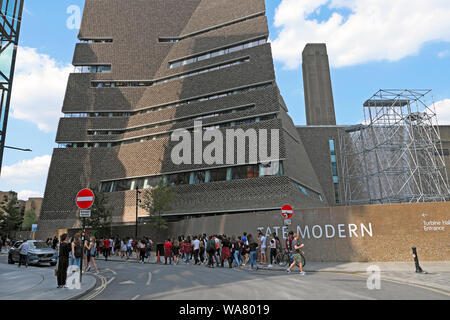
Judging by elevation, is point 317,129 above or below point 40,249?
above

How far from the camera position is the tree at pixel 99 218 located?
37281 mm

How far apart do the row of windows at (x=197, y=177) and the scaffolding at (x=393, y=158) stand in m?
14.3

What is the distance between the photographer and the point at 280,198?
1226 inches

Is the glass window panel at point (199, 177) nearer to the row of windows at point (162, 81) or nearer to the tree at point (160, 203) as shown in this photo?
the tree at point (160, 203)

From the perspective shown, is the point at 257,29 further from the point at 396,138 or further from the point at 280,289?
the point at 280,289

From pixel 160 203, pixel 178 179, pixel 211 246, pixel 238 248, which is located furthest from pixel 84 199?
pixel 178 179

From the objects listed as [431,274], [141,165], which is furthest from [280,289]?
[141,165]

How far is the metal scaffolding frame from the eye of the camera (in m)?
15.3

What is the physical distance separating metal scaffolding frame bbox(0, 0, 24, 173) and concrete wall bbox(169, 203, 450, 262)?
17.0m

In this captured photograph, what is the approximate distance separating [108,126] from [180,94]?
1361cm

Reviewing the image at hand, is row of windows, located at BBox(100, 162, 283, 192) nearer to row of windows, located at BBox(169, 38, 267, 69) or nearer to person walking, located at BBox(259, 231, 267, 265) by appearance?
person walking, located at BBox(259, 231, 267, 265)

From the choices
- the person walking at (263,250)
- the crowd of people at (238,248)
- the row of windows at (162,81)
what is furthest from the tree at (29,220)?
the person walking at (263,250)

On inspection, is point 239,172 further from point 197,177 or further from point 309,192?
point 309,192

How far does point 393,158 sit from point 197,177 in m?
22.9
